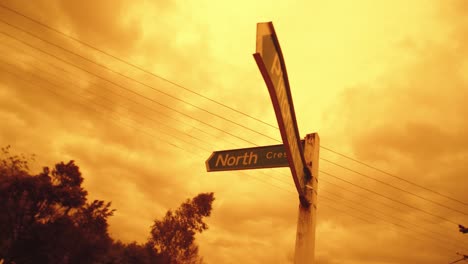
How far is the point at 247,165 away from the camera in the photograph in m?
3.21

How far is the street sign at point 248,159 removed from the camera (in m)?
3.07

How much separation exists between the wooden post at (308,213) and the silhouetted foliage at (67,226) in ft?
96.6

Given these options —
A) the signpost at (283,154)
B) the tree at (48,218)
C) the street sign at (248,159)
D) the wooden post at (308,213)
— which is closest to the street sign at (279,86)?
the signpost at (283,154)

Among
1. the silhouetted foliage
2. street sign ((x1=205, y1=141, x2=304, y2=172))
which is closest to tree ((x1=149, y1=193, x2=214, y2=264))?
the silhouetted foliage

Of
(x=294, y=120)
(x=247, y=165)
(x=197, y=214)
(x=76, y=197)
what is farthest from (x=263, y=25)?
(x=197, y=214)

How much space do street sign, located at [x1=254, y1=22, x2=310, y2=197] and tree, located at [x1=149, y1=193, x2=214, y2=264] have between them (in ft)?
111

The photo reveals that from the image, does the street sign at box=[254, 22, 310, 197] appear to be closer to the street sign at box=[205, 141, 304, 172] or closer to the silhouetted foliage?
the street sign at box=[205, 141, 304, 172]

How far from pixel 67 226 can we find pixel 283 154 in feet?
104

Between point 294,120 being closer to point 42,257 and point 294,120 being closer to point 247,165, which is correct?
point 247,165

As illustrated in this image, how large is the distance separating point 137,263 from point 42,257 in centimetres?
979

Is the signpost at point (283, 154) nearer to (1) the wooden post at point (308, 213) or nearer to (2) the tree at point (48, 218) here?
(1) the wooden post at point (308, 213)

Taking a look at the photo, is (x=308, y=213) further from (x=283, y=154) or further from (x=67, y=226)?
(x=67, y=226)

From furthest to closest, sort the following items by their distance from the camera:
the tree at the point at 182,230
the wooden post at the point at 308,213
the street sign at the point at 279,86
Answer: the tree at the point at 182,230, the wooden post at the point at 308,213, the street sign at the point at 279,86

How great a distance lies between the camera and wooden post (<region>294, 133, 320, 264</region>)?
2.55m
